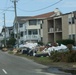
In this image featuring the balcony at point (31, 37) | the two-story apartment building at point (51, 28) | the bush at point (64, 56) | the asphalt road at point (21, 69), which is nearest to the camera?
the asphalt road at point (21, 69)

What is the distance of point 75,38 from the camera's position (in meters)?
62.0

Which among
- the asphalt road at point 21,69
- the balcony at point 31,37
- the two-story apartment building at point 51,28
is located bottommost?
the asphalt road at point 21,69

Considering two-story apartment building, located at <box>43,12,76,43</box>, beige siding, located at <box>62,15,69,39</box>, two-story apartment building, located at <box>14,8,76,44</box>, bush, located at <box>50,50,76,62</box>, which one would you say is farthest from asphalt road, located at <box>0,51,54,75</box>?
beige siding, located at <box>62,15,69,39</box>

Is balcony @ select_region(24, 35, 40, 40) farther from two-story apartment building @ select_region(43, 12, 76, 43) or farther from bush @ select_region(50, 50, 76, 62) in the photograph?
bush @ select_region(50, 50, 76, 62)

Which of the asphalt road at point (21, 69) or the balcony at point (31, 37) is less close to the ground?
the balcony at point (31, 37)

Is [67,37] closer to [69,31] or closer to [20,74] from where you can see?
[69,31]

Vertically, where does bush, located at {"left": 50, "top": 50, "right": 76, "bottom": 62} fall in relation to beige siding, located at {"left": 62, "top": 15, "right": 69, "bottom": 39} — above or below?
below

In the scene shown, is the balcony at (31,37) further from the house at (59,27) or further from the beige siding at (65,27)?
the beige siding at (65,27)

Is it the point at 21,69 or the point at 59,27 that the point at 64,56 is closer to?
the point at 21,69

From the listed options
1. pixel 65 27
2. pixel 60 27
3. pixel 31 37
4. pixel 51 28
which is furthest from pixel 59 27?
pixel 31 37

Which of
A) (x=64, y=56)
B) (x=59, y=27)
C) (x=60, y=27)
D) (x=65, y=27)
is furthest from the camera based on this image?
(x=59, y=27)

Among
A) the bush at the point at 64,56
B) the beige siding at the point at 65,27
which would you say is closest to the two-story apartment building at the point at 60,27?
the beige siding at the point at 65,27

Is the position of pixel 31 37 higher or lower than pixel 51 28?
lower

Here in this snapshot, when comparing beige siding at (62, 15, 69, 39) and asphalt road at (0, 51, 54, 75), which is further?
beige siding at (62, 15, 69, 39)
